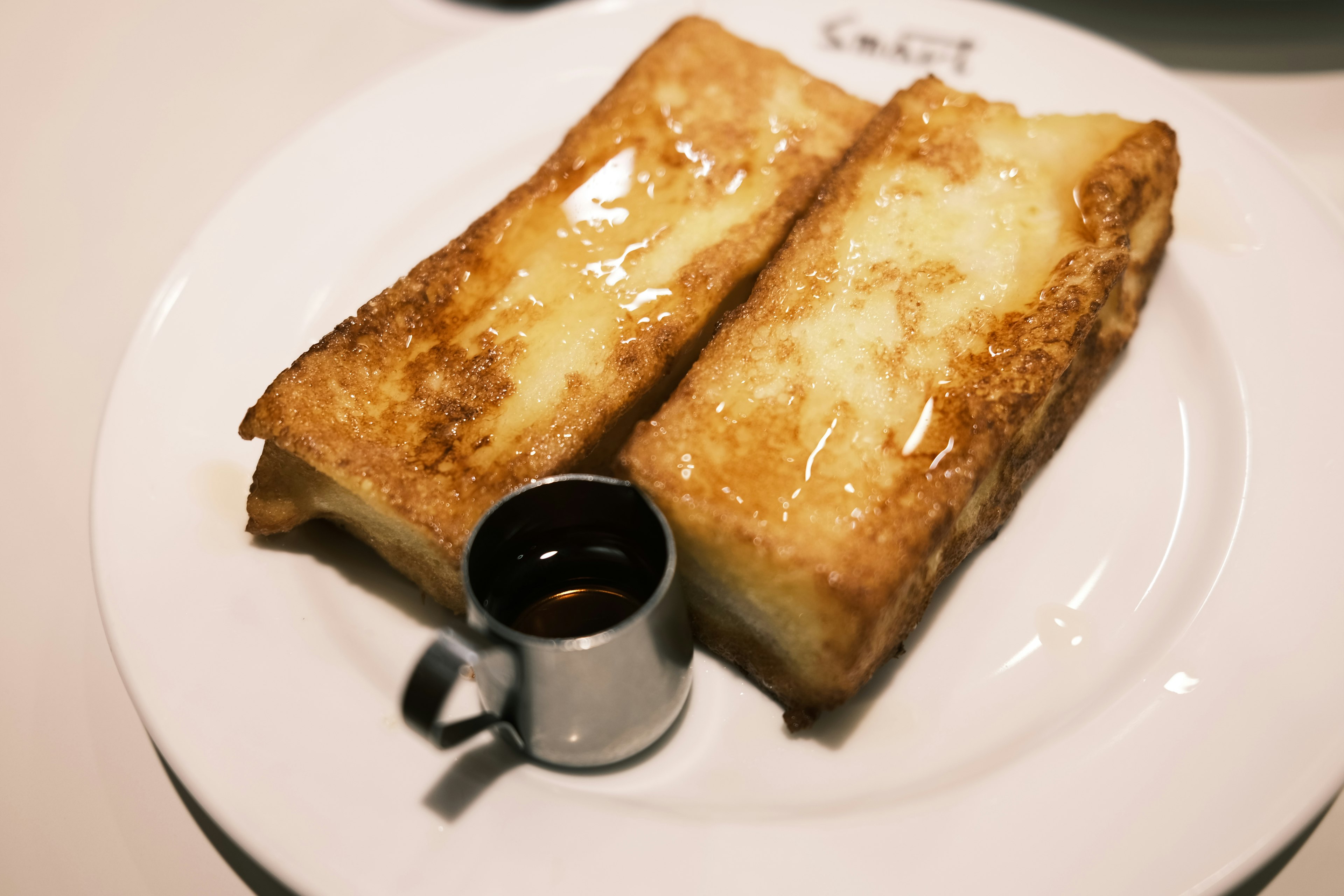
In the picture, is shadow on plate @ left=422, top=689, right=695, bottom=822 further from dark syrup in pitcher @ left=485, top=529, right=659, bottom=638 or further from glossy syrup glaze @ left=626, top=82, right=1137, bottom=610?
glossy syrup glaze @ left=626, top=82, right=1137, bottom=610

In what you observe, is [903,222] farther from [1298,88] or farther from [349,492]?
[1298,88]

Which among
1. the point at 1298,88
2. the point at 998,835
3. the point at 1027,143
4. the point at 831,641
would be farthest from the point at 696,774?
the point at 1298,88

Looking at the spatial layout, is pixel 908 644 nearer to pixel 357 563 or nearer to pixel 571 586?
pixel 571 586

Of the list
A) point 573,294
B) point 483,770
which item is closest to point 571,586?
point 483,770

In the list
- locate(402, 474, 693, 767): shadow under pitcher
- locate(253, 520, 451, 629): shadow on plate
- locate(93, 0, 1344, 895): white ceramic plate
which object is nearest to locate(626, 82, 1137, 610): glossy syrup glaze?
locate(402, 474, 693, 767): shadow under pitcher

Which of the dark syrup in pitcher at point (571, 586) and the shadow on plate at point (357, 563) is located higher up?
the dark syrup in pitcher at point (571, 586)

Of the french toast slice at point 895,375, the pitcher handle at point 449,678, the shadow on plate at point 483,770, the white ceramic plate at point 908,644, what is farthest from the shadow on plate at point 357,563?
the french toast slice at point 895,375

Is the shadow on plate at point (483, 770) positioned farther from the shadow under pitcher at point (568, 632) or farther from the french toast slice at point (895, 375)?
the french toast slice at point (895, 375)
